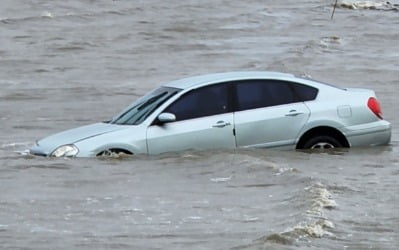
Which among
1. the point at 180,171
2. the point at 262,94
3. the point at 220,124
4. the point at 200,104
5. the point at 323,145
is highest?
the point at 262,94

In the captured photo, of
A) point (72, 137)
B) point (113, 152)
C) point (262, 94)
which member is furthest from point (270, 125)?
point (72, 137)

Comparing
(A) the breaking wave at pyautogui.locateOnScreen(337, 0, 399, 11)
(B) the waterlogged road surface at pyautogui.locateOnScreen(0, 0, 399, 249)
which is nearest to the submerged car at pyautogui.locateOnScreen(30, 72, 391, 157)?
(B) the waterlogged road surface at pyautogui.locateOnScreen(0, 0, 399, 249)

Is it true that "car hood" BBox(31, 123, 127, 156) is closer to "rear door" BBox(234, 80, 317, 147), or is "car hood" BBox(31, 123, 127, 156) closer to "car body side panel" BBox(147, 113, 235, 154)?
"car body side panel" BBox(147, 113, 235, 154)

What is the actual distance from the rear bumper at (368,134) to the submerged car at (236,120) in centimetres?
1

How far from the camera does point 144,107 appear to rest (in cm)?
1534

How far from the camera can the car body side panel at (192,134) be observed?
14.8 meters

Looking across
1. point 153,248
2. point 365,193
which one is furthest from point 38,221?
point 365,193

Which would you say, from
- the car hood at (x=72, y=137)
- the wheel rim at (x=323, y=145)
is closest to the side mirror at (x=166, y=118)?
the car hood at (x=72, y=137)

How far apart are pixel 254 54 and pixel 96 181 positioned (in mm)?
21451

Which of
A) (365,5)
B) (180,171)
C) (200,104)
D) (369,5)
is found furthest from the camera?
(365,5)

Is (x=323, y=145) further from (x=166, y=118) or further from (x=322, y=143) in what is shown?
(x=166, y=118)

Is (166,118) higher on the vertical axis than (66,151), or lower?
higher

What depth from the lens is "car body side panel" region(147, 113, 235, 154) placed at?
48.5 feet

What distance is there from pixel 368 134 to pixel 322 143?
645 mm
